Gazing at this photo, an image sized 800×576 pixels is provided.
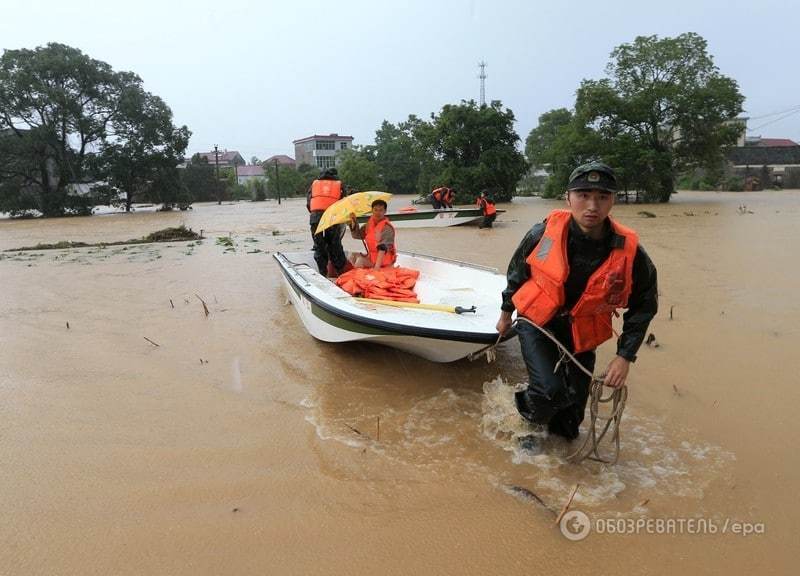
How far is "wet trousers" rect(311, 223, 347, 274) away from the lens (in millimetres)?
6238

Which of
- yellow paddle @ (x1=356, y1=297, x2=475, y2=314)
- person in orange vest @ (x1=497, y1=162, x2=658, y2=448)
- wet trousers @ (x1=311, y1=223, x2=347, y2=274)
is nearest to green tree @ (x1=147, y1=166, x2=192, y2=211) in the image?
wet trousers @ (x1=311, y1=223, x2=347, y2=274)

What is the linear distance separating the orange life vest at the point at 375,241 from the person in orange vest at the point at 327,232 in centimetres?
61

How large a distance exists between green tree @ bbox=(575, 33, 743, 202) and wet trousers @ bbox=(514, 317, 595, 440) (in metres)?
25.6

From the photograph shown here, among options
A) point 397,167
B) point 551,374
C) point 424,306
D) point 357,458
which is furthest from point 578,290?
point 397,167

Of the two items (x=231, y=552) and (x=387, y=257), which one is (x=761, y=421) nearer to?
(x=231, y=552)

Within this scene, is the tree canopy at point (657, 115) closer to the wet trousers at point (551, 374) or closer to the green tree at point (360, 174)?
the green tree at point (360, 174)

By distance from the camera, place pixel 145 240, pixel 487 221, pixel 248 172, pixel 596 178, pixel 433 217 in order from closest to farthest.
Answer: pixel 596 178
pixel 145 240
pixel 433 217
pixel 487 221
pixel 248 172

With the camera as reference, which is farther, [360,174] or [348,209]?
[360,174]

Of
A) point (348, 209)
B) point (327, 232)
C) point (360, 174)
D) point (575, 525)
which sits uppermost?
point (360, 174)

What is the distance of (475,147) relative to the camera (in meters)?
30.4

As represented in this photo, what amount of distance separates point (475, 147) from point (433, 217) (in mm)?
16062

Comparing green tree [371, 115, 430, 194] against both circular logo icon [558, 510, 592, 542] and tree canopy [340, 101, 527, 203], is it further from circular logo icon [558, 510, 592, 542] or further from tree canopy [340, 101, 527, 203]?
circular logo icon [558, 510, 592, 542]

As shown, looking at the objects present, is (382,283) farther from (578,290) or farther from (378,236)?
(578,290)

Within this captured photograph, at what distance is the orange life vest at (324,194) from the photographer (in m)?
6.53
